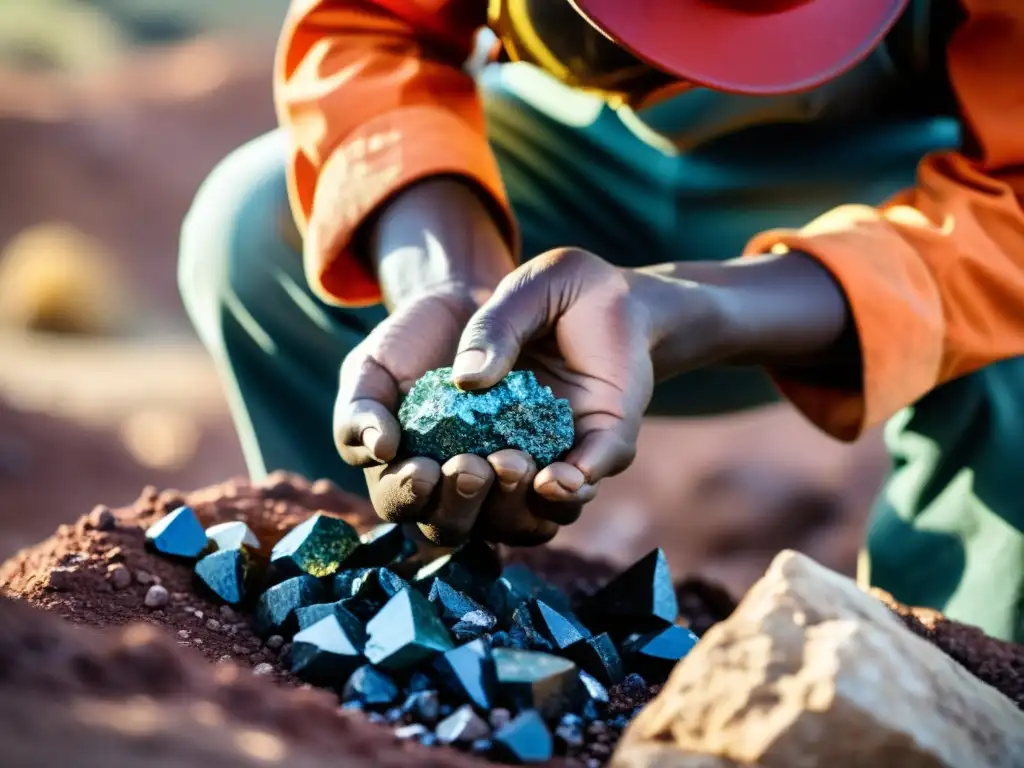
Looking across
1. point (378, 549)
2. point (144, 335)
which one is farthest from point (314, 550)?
point (144, 335)

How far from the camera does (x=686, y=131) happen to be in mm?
1784

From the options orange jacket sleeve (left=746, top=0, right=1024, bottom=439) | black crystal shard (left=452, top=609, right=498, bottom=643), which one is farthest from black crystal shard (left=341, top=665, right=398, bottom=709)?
orange jacket sleeve (left=746, top=0, right=1024, bottom=439)

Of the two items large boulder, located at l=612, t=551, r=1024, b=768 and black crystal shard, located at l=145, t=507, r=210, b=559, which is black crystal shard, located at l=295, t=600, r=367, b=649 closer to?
black crystal shard, located at l=145, t=507, r=210, b=559

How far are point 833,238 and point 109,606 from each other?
1071 mm

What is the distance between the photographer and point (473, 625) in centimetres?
118

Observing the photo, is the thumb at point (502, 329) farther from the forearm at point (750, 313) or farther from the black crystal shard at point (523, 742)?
the black crystal shard at point (523, 742)

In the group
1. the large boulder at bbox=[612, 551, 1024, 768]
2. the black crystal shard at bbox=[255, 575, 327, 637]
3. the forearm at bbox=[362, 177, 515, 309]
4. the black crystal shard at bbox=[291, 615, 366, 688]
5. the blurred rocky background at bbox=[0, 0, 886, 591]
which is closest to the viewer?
the large boulder at bbox=[612, 551, 1024, 768]

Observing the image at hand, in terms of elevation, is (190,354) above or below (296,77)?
below

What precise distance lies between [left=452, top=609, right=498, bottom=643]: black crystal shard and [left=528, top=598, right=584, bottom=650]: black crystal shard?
39 millimetres

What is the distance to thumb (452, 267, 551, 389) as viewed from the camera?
115 centimetres

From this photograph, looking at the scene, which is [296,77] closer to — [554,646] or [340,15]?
[340,15]

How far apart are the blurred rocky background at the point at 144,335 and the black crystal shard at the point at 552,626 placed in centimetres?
233

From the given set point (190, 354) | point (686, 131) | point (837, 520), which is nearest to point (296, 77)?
point (686, 131)

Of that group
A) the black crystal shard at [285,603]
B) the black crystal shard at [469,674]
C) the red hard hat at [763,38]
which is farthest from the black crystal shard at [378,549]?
the red hard hat at [763,38]
